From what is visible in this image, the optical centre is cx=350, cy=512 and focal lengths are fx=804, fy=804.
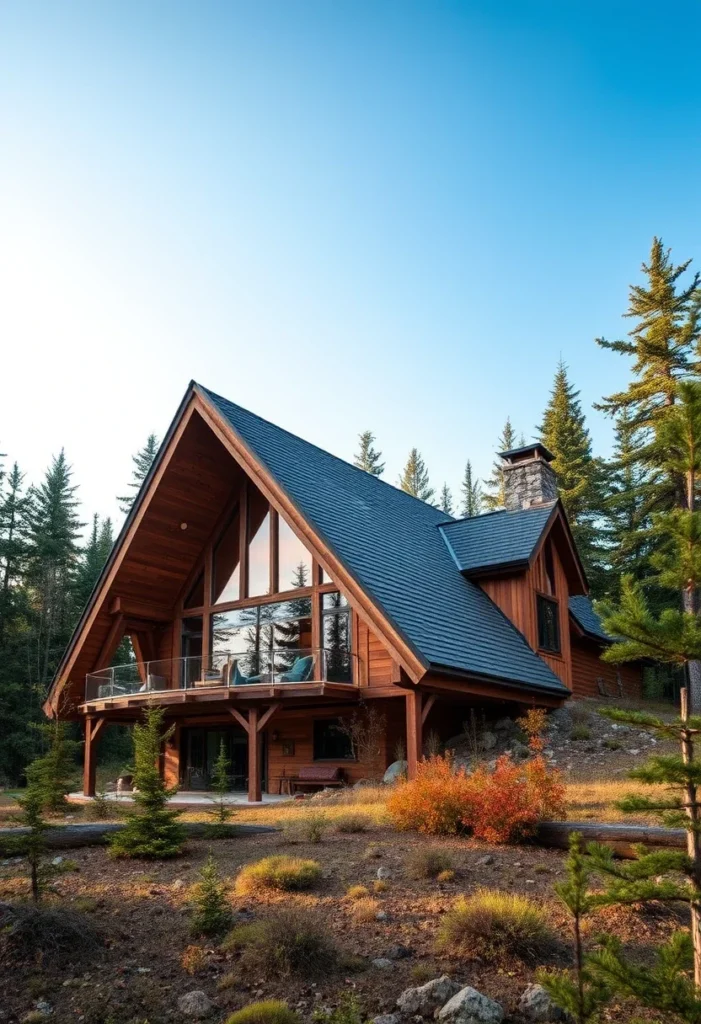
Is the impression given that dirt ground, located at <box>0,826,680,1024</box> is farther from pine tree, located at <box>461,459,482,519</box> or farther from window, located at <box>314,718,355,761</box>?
pine tree, located at <box>461,459,482,519</box>

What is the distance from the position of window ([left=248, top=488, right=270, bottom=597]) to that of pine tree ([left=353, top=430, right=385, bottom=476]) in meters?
36.6

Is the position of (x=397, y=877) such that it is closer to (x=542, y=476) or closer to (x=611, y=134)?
(x=611, y=134)

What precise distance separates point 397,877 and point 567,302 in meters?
9.61

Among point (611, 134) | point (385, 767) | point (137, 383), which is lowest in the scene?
point (385, 767)

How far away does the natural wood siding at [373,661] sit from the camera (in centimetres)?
1477

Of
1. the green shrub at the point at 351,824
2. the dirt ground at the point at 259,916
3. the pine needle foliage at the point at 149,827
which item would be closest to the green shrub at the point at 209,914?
the dirt ground at the point at 259,916

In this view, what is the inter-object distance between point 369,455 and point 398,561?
129ft

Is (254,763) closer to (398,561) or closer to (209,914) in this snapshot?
(398,561)

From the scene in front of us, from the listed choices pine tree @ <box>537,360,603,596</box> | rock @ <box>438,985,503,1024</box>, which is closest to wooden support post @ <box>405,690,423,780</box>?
rock @ <box>438,985,503,1024</box>

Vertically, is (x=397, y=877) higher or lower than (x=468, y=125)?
lower

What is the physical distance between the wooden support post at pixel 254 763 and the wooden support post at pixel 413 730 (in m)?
2.90

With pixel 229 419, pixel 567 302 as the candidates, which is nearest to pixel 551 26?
pixel 567 302

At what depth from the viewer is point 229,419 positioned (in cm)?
1650

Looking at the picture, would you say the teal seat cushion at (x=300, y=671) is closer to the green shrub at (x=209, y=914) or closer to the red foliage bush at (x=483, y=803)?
the red foliage bush at (x=483, y=803)
